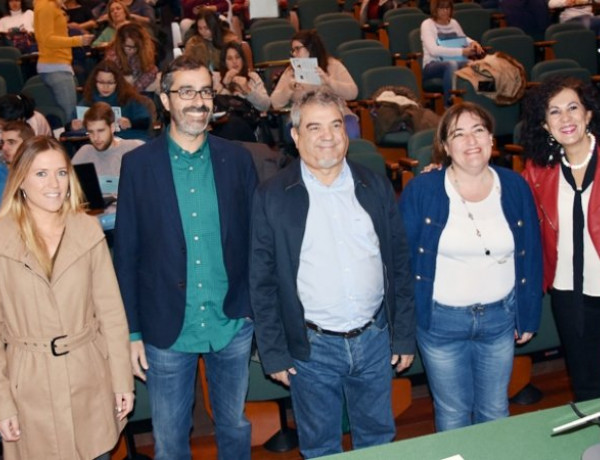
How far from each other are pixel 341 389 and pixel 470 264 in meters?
0.58

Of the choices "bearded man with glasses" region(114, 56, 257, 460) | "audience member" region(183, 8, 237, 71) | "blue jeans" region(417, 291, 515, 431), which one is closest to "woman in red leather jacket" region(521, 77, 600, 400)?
"blue jeans" region(417, 291, 515, 431)

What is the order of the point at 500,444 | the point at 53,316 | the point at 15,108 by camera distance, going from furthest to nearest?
the point at 15,108
the point at 53,316
the point at 500,444

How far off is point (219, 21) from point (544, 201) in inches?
186

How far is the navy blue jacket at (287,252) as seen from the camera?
2.49 m

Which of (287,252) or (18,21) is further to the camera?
(18,21)

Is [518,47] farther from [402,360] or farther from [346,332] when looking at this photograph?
[346,332]

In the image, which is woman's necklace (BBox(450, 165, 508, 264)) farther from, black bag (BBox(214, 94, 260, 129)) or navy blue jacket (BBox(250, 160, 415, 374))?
black bag (BBox(214, 94, 260, 129))

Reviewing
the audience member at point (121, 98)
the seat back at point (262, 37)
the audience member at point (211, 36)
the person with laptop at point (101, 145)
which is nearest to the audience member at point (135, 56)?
the audience member at point (211, 36)

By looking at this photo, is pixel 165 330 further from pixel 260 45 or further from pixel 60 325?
pixel 260 45

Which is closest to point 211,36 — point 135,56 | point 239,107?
point 135,56

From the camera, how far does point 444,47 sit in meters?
7.29

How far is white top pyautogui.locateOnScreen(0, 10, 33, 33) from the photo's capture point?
808 cm

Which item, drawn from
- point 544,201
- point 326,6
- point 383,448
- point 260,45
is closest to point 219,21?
point 260,45

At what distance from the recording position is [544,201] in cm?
279
